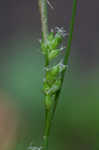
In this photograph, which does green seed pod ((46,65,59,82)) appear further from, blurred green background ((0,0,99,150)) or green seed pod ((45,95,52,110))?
blurred green background ((0,0,99,150))

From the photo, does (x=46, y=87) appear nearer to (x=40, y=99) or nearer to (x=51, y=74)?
(x=51, y=74)

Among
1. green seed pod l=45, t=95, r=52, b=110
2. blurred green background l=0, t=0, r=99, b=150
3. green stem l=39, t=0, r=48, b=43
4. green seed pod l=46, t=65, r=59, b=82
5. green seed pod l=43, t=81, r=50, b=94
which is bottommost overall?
→ blurred green background l=0, t=0, r=99, b=150

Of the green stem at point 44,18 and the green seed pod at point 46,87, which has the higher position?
the green stem at point 44,18

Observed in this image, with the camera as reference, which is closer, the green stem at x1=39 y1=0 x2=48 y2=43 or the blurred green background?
the green stem at x1=39 y1=0 x2=48 y2=43

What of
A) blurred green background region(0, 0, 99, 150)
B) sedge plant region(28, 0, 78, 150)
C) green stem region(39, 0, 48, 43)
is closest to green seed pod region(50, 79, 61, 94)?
sedge plant region(28, 0, 78, 150)

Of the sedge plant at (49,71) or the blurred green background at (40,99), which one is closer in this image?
the sedge plant at (49,71)

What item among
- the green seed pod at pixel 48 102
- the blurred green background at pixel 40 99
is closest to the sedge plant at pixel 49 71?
the green seed pod at pixel 48 102

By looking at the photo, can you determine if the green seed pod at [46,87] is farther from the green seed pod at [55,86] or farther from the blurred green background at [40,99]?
the blurred green background at [40,99]

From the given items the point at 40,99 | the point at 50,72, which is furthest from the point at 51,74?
the point at 40,99

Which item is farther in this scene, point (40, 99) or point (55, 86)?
point (40, 99)

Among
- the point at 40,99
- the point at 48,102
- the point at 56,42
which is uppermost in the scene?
the point at 56,42

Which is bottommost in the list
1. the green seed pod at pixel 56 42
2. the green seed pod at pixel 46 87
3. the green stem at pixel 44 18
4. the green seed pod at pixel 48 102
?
the green seed pod at pixel 48 102
